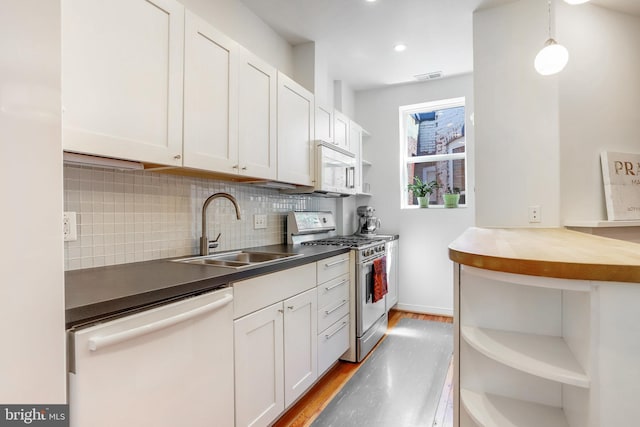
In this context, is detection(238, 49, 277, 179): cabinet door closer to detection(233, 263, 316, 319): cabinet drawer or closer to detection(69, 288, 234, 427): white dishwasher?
detection(233, 263, 316, 319): cabinet drawer

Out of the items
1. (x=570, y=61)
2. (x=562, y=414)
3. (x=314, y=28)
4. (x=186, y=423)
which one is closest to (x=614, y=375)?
(x=562, y=414)

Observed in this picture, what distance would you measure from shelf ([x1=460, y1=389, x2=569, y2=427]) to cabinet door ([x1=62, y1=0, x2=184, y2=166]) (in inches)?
61.7

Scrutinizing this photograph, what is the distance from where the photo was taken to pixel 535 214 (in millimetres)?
2270

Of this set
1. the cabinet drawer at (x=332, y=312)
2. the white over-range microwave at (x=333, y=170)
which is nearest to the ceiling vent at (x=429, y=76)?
the white over-range microwave at (x=333, y=170)

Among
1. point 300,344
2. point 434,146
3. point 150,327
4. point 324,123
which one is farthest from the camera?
point 434,146

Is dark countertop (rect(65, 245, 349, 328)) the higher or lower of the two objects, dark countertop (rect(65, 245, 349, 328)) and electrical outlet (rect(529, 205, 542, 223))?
the lower

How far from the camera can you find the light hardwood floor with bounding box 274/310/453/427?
188 centimetres

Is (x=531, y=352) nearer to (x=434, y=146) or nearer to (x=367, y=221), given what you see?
(x=367, y=221)

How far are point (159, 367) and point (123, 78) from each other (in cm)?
110

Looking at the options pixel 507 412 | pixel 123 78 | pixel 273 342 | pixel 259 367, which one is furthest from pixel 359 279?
pixel 123 78

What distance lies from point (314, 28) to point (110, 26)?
181 cm

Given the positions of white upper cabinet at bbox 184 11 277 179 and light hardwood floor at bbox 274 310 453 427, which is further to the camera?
light hardwood floor at bbox 274 310 453 427

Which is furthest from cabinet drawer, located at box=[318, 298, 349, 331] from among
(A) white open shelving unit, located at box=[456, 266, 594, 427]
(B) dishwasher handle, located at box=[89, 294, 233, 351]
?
(A) white open shelving unit, located at box=[456, 266, 594, 427]

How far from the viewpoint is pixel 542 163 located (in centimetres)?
227
